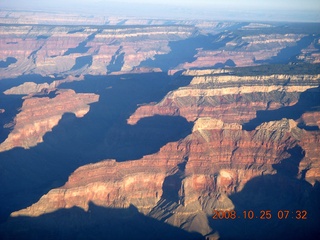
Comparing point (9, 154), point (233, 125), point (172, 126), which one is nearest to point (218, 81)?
point (172, 126)

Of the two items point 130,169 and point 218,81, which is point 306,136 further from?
point 218,81

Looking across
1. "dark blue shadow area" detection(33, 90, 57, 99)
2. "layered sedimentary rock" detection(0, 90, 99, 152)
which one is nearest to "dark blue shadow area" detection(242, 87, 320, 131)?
"layered sedimentary rock" detection(0, 90, 99, 152)

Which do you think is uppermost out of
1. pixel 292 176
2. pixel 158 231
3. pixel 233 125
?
pixel 233 125

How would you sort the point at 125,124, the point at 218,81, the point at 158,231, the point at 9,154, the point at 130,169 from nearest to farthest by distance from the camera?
the point at 158,231 → the point at 130,169 → the point at 9,154 → the point at 125,124 → the point at 218,81

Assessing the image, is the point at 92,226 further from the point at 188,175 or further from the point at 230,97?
the point at 230,97

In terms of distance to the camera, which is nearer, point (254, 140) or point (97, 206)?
point (97, 206)

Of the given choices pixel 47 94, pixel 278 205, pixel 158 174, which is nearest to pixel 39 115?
pixel 47 94

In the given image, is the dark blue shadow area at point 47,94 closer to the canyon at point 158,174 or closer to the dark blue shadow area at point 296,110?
the canyon at point 158,174
